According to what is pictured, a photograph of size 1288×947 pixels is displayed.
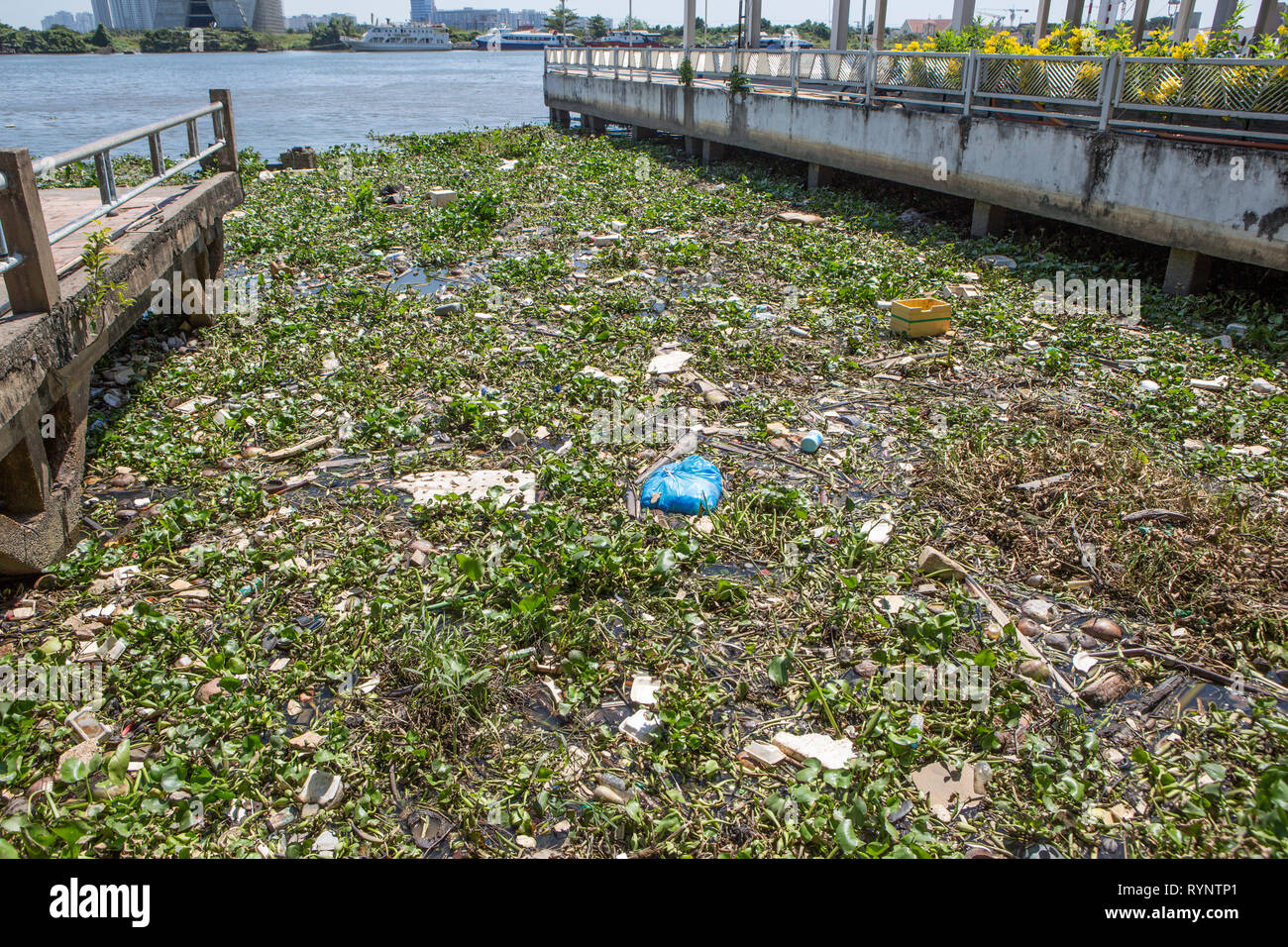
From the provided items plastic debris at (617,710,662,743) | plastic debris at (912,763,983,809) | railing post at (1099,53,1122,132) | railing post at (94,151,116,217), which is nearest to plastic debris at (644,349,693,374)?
plastic debris at (617,710,662,743)

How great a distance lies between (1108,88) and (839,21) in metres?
10.9

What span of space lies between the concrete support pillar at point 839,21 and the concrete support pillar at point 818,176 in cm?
618

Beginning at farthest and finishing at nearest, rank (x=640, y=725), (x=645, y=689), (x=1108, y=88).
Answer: (x=1108, y=88)
(x=645, y=689)
(x=640, y=725)

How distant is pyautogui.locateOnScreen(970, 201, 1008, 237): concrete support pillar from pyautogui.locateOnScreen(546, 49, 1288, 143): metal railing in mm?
1024

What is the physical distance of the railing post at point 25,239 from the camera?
154 inches

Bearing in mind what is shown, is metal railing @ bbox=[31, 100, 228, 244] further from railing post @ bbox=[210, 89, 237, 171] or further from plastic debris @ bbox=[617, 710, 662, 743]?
plastic debris @ bbox=[617, 710, 662, 743]

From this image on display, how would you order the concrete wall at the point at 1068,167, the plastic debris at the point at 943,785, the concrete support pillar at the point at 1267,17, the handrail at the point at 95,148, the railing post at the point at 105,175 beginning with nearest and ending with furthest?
1. the plastic debris at the point at 943,785
2. the handrail at the point at 95,148
3. the railing post at the point at 105,175
4. the concrete wall at the point at 1068,167
5. the concrete support pillar at the point at 1267,17

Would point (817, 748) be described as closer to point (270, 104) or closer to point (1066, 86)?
Answer: point (1066, 86)

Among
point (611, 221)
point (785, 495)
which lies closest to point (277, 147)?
point (611, 221)

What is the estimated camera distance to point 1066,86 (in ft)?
30.0

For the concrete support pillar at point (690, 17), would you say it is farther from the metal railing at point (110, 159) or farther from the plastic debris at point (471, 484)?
the plastic debris at point (471, 484)

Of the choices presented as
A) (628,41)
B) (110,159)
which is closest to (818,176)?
(110,159)

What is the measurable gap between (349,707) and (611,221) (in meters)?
9.13

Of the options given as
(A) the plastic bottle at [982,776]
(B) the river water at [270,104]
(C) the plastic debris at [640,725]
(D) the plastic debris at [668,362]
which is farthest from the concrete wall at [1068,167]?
(B) the river water at [270,104]
